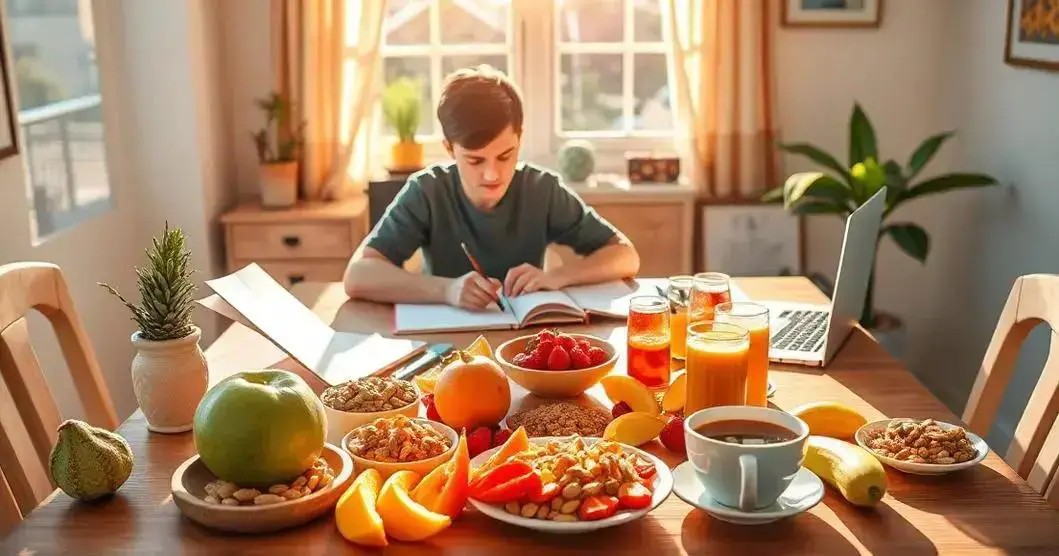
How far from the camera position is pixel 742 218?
369 cm

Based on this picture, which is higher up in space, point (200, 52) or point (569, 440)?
point (200, 52)

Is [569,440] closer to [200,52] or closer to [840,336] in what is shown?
[840,336]

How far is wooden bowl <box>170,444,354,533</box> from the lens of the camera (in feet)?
3.94

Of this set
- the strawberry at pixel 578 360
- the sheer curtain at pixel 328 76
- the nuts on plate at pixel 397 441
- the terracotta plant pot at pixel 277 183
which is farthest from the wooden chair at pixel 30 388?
the sheer curtain at pixel 328 76

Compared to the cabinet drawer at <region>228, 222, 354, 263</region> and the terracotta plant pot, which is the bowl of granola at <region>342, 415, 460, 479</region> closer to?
the cabinet drawer at <region>228, 222, 354, 263</region>

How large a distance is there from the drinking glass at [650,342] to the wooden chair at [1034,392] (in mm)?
517

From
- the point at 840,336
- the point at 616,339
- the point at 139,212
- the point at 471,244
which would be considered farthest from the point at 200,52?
the point at 840,336

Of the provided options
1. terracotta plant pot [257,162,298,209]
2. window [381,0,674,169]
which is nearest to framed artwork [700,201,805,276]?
window [381,0,674,169]

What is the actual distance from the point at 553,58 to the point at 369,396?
2.55 m

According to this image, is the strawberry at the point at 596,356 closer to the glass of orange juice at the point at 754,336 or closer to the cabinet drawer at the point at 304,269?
the glass of orange juice at the point at 754,336

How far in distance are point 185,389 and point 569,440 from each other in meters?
0.53

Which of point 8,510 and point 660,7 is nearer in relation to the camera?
point 8,510

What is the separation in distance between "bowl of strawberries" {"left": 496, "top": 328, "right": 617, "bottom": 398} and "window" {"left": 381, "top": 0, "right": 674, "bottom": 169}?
231 centimetres

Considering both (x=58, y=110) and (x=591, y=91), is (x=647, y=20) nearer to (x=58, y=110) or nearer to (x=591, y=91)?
(x=591, y=91)
